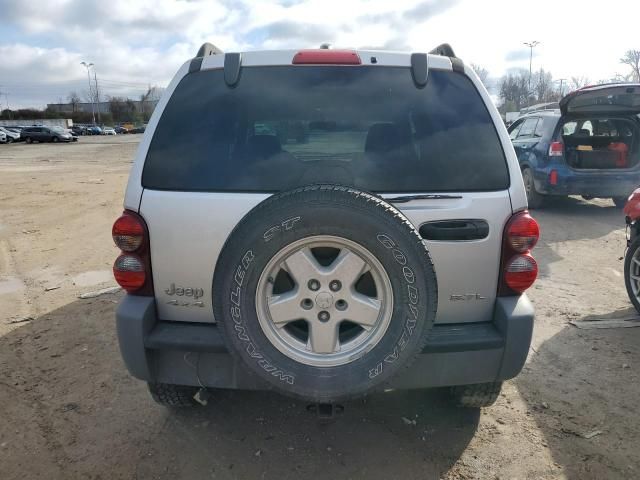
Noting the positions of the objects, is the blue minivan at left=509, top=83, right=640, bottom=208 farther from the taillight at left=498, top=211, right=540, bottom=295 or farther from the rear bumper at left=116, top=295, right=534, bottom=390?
the rear bumper at left=116, top=295, right=534, bottom=390

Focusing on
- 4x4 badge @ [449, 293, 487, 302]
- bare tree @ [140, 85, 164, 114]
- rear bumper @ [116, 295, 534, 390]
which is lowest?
rear bumper @ [116, 295, 534, 390]

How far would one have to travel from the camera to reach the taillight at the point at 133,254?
7.52 ft

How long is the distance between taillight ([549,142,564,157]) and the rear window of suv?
6215 mm

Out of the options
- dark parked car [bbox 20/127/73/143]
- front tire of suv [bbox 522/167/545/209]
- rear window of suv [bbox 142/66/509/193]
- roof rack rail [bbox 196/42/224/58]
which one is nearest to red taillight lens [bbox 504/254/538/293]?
rear window of suv [bbox 142/66/509/193]

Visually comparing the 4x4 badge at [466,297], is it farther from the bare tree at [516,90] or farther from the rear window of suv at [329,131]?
the bare tree at [516,90]

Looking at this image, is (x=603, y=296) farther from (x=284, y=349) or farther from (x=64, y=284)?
(x=64, y=284)

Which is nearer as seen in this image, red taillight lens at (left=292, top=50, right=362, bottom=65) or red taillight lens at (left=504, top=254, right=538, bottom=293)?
red taillight lens at (left=504, top=254, right=538, bottom=293)

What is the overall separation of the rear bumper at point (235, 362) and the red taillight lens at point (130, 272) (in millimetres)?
76

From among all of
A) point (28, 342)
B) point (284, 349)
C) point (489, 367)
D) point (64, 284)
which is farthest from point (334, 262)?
point (64, 284)

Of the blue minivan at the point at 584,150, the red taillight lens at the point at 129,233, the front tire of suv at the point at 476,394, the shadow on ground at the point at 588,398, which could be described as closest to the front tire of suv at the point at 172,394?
the red taillight lens at the point at 129,233

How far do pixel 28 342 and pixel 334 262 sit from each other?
3.18 metres

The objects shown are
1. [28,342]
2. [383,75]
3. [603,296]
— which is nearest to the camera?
[383,75]

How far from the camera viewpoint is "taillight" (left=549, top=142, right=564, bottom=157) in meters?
7.95

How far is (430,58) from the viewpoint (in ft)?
8.27
